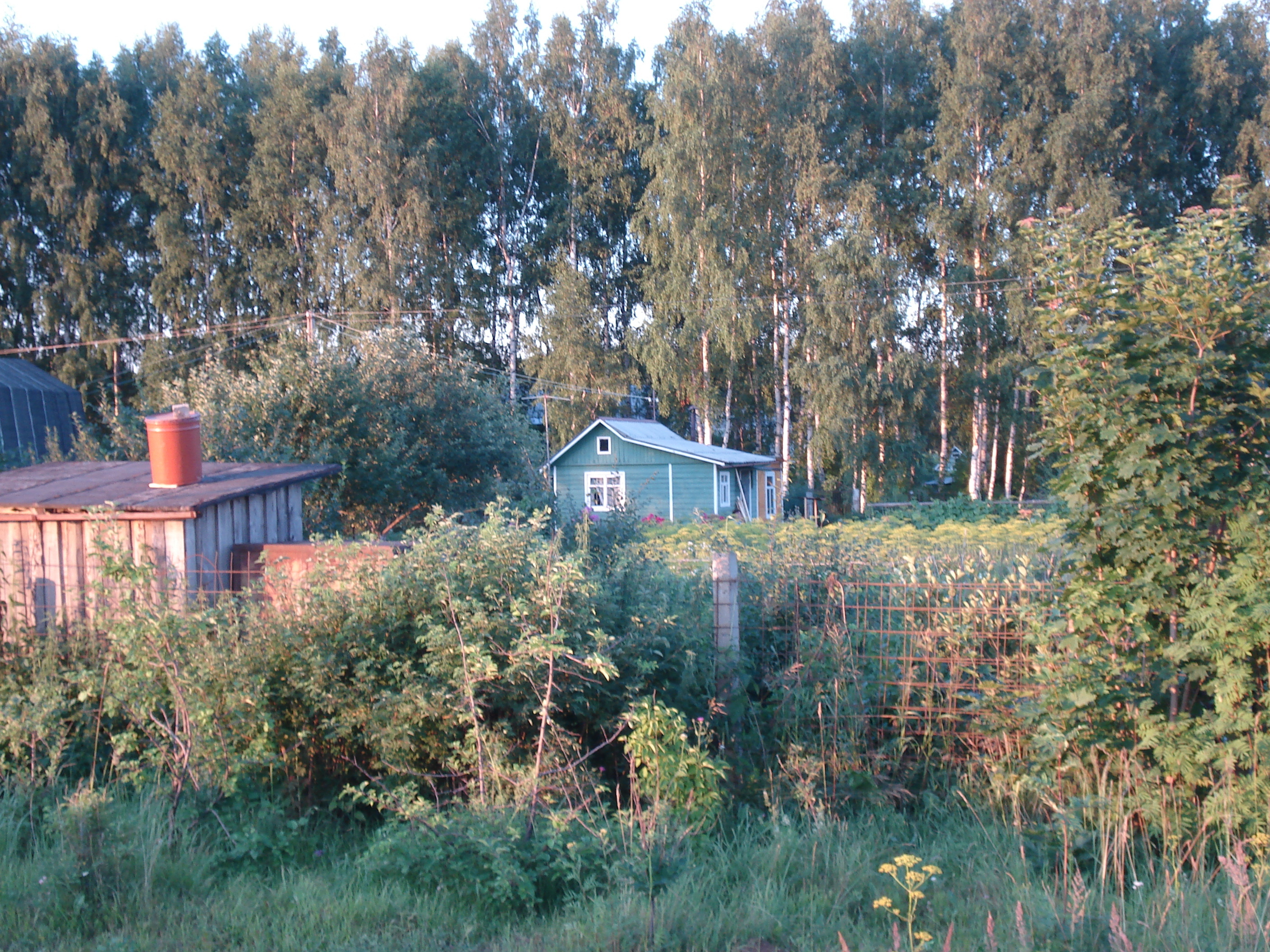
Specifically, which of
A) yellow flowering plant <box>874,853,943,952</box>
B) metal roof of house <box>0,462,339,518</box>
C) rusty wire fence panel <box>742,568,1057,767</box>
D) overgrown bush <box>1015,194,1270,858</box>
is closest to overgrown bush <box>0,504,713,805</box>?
rusty wire fence panel <box>742,568,1057,767</box>

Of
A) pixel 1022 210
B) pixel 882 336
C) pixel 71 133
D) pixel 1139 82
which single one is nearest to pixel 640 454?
pixel 882 336

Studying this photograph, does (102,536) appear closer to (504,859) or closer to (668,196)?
(504,859)

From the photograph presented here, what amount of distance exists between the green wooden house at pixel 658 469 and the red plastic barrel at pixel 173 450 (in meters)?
20.3

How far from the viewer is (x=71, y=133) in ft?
101

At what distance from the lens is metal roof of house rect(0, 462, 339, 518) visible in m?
5.47

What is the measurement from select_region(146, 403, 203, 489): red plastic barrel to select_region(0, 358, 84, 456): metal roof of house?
20.2 meters

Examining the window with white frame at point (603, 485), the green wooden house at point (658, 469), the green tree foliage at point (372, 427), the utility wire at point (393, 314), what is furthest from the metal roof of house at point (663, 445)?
the green tree foliage at point (372, 427)

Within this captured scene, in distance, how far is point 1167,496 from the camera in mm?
3918

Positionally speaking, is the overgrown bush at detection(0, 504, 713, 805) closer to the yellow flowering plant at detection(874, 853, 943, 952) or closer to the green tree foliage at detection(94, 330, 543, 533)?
the yellow flowering plant at detection(874, 853, 943, 952)

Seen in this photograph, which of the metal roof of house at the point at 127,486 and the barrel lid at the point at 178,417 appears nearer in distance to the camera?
the metal roof of house at the point at 127,486

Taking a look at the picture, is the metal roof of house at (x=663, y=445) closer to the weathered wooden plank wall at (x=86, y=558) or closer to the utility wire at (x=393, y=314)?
the utility wire at (x=393, y=314)

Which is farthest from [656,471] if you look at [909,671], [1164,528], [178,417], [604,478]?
[1164,528]

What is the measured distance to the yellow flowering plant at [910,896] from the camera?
2967mm

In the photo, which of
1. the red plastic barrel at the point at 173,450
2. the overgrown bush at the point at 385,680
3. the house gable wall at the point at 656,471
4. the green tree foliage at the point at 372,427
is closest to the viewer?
the overgrown bush at the point at 385,680
